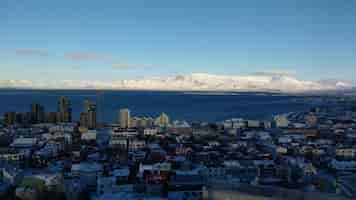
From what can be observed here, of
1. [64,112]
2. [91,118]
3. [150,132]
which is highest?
[64,112]

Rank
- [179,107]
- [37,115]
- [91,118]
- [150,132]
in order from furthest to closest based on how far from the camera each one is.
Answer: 1. [179,107]
2. [37,115]
3. [91,118]
4. [150,132]

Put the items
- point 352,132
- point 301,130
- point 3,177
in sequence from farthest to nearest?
1. point 301,130
2. point 352,132
3. point 3,177

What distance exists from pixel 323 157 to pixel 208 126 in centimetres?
538

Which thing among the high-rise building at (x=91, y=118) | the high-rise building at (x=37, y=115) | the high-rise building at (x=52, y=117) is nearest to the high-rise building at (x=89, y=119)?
the high-rise building at (x=91, y=118)

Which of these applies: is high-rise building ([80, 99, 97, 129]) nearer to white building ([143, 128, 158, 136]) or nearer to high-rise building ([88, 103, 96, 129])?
high-rise building ([88, 103, 96, 129])

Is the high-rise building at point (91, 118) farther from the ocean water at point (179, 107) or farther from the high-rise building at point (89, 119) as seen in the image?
the ocean water at point (179, 107)

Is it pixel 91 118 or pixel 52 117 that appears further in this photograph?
pixel 52 117

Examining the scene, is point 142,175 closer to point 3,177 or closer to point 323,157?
point 3,177

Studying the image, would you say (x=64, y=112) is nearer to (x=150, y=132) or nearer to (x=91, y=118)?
(x=91, y=118)

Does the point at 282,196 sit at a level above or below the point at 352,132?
above

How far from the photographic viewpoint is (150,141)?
9.53m

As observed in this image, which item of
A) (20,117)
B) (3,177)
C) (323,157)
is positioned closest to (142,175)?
(3,177)

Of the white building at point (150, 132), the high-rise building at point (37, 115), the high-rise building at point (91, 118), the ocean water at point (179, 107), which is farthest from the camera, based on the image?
the ocean water at point (179, 107)

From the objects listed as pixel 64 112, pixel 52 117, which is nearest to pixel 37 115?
pixel 52 117
